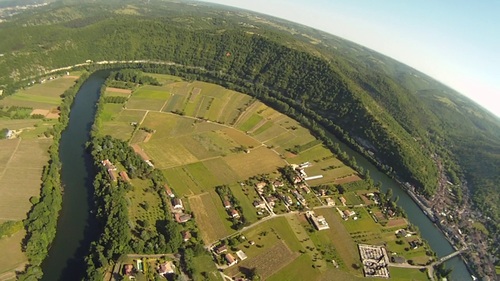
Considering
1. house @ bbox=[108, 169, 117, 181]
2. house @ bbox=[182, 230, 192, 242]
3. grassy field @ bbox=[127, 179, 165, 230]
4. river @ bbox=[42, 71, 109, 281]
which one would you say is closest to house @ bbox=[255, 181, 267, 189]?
house @ bbox=[182, 230, 192, 242]

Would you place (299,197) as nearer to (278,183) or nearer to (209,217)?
(278,183)

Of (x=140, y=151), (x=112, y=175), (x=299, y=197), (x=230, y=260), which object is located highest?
(x=299, y=197)

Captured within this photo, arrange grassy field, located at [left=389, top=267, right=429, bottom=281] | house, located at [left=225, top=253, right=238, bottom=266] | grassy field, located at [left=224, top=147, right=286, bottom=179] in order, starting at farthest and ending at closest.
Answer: grassy field, located at [left=224, top=147, right=286, bottom=179] < grassy field, located at [left=389, top=267, right=429, bottom=281] < house, located at [left=225, top=253, right=238, bottom=266]

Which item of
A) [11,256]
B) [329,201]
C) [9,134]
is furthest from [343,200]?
[9,134]

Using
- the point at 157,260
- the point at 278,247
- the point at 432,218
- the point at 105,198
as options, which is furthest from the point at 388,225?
the point at 105,198

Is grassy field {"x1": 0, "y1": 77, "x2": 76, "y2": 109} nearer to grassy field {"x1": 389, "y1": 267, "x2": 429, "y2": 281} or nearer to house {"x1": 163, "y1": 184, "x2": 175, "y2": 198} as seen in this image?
house {"x1": 163, "y1": 184, "x2": 175, "y2": 198}
